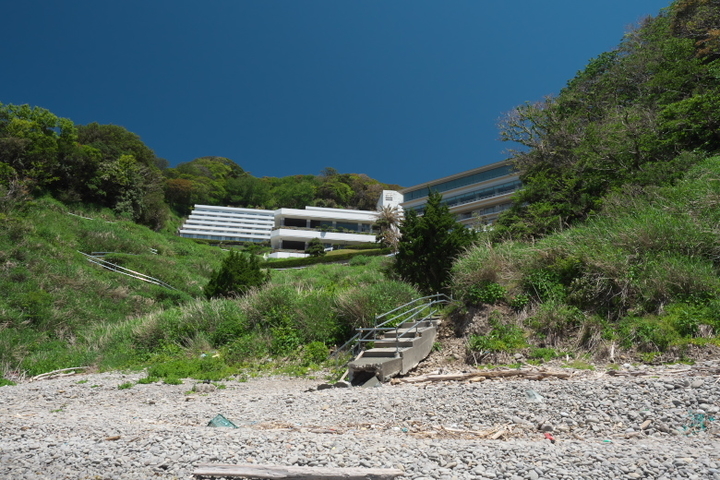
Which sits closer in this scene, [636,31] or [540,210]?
[540,210]

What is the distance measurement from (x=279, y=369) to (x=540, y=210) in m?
10.3

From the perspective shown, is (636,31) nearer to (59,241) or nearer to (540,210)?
(540,210)

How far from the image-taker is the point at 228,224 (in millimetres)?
63094

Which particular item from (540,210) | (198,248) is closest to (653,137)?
(540,210)

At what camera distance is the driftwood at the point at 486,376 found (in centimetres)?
678

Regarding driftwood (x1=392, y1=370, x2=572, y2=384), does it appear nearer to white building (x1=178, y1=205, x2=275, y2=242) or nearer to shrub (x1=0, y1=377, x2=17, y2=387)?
shrub (x1=0, y1=377, x2=17, y2=387)

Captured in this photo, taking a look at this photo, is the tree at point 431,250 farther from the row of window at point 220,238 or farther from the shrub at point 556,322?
the row of window at point 220,238

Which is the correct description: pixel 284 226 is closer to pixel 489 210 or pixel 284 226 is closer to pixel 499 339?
pixel 489 210

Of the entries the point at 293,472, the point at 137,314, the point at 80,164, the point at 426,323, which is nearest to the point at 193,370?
the point at 426,323

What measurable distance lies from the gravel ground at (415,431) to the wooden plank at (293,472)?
164 mm

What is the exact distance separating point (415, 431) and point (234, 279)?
13.2m

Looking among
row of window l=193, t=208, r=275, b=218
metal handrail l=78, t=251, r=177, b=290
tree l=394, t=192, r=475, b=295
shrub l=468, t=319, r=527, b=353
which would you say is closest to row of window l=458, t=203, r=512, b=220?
row of window l=193, t=208, r=275, b=218

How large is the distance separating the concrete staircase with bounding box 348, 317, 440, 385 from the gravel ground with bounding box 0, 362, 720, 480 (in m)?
0.96

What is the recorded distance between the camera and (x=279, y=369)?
10.5 m
